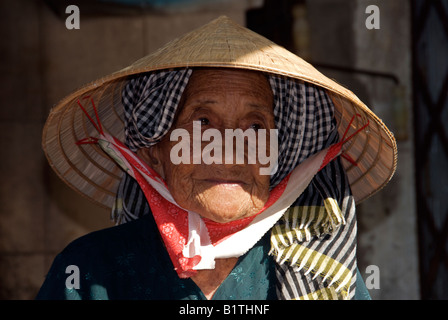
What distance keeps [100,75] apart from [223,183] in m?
2.78

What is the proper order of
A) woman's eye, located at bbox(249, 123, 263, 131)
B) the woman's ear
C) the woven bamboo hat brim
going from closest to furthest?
the woven bamboo hat brim, woman's eye, located at bbox(249, 123, 263, 131), the woman's ear

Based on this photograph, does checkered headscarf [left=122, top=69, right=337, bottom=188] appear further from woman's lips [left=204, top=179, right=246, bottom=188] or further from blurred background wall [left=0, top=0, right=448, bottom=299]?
blurred background wall [left=0, top=0, right=448, bottom=299]

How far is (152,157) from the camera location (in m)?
2.39

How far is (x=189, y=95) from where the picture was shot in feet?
7.48

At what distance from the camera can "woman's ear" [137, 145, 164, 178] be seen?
2377mm

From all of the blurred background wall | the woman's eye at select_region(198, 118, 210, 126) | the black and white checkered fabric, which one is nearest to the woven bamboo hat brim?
the black and white checkered fabric

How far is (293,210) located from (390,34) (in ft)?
9.60

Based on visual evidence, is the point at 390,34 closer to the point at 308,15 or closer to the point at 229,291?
the point at 308,15

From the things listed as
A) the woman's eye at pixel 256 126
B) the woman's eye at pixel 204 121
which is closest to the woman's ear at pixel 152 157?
the woman's eye at pixel 204 121

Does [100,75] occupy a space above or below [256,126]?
above

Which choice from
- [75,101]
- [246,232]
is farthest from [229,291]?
[75,101]

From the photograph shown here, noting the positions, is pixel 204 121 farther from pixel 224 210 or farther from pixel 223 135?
pixel 224 210

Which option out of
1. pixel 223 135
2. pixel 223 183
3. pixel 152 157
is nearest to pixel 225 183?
pixel 223 183

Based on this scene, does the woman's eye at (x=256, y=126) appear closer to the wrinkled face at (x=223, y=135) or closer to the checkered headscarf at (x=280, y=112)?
the wrinkled face at (x=223, y=135)
